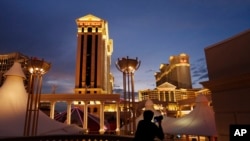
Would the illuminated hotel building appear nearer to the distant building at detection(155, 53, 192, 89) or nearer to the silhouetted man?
the distant building at detection(155, 53, 192, 89)

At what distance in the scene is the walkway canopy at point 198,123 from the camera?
309 inches

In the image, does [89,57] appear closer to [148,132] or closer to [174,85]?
[148,132]

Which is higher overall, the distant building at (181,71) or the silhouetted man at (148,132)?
the distant building at (181,71)

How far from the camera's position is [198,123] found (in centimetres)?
850

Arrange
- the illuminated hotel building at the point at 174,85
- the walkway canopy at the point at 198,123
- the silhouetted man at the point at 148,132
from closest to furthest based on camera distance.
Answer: the silhouetted man at the point at 148,132, the walkway canopy at the point at 198,123, the illuminated hotel building at the point at 174,85

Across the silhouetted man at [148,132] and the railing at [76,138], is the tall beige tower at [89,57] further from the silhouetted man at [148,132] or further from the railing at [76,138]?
the silhouetted man at [148,132]

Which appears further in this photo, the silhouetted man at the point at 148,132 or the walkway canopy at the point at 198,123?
the walkway canopy at the point at 198,123

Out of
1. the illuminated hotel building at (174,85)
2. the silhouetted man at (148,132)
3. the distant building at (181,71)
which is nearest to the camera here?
the silhouetted man at (148,132)

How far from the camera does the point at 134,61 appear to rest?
377 inches

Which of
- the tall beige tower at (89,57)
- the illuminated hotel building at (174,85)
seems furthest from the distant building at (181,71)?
the tall beige tower at (89,57)

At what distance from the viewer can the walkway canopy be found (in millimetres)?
7855

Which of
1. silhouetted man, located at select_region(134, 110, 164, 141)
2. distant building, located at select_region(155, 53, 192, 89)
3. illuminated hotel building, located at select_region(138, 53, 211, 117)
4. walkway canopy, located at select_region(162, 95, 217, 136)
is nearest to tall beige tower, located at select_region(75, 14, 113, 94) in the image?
illuminated hotel building, located at select_region(138, 53, 211, 117)

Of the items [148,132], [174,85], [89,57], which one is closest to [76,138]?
[148,132]

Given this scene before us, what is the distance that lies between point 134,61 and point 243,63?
570cm
